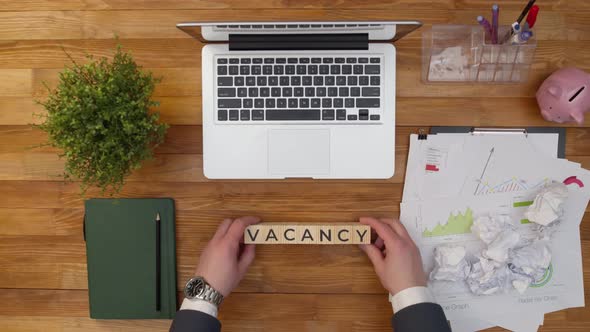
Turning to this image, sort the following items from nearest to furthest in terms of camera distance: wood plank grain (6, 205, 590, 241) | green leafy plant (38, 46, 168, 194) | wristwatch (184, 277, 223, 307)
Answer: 1. green leafy plant (38, 46, 168, 194)
2. wristwatch (184, 277, 223, 307)
3. wood plank grain (6, 205, 590, 241)

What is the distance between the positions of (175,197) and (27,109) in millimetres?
451

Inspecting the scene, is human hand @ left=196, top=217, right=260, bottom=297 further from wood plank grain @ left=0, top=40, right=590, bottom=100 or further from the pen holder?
the pen holder

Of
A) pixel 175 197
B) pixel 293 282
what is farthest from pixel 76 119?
pixel 293 282

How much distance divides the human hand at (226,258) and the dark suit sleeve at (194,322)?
0.07 meters

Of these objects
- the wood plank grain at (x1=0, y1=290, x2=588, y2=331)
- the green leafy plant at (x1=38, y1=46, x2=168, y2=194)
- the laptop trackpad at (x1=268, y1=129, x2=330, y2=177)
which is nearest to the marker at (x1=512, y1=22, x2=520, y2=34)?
the laptop trackpad at (x1=268, y1=129, x2=330, y2=177)

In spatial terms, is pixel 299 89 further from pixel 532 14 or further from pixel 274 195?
pixel 532 14

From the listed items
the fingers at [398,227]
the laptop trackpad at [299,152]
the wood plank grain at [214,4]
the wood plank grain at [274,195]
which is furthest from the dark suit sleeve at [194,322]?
the wood plank grain at [214,4]

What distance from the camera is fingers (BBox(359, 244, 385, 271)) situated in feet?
3.33

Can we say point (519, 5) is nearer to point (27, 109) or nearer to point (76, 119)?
point (76, 119)

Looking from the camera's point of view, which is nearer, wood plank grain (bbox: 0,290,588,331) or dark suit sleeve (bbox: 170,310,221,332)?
dark suit sleeve (bbox: 170,310,221,332)

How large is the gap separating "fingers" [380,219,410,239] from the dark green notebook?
1.82 feet

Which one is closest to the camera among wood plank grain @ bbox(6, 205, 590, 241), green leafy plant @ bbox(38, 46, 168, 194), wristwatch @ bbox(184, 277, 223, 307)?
green leafy plant @ bbox(38, 46, 168, 194)

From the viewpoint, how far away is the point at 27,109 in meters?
1.07

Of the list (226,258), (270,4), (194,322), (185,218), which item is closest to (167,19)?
(270,4)
